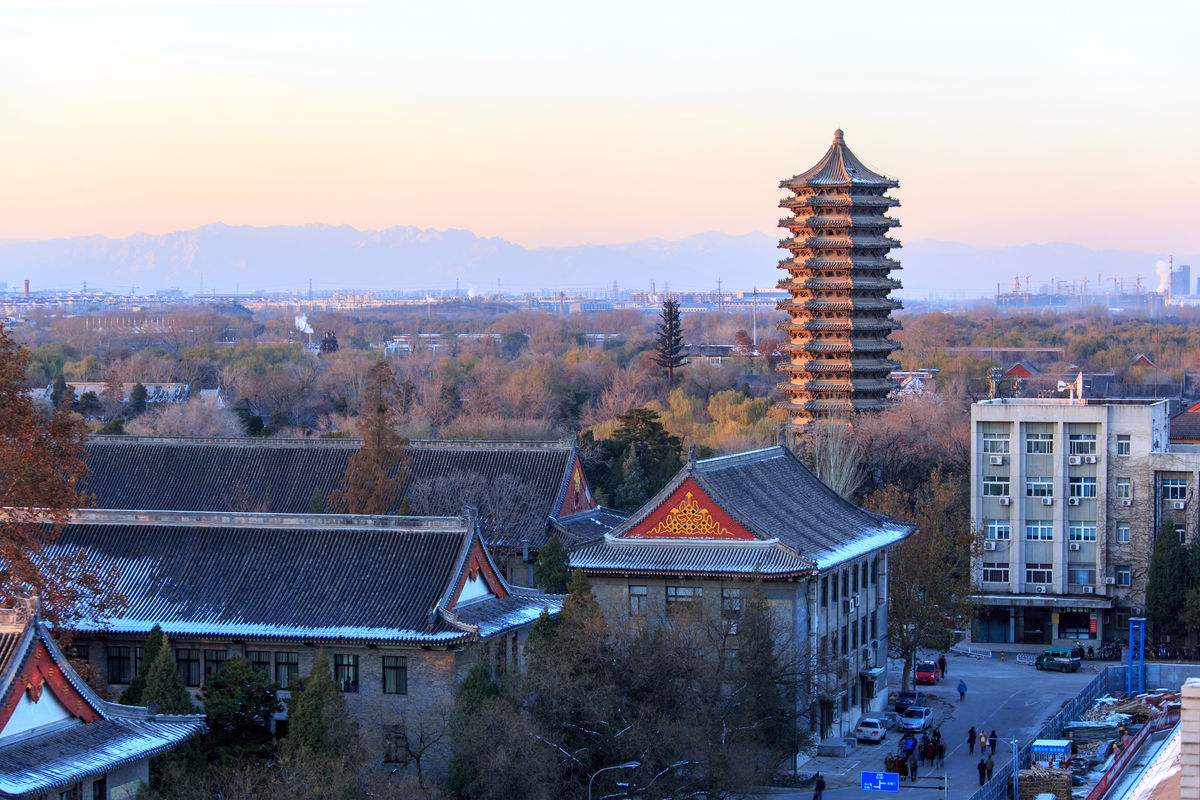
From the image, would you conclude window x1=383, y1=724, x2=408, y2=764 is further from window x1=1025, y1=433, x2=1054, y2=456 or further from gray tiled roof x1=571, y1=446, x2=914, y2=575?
window x1=1025, y1=433, x2=1054, y2=456

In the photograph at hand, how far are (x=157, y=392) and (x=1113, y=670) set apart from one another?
6253 cm

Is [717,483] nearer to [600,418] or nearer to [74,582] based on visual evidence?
[74,582]

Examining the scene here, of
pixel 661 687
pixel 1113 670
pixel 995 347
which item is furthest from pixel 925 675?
pixel 995 347

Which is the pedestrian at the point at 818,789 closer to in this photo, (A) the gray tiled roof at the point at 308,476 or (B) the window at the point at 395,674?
(B) the window at the point at 395,674

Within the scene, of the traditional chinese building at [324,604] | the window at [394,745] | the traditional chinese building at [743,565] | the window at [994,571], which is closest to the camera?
the window at [394,745]

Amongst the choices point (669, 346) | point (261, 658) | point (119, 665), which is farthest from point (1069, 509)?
point (669, 346)

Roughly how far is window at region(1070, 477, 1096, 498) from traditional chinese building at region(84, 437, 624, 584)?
592 inches

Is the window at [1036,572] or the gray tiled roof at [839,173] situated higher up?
A: the gray tiled roof at [839,173]

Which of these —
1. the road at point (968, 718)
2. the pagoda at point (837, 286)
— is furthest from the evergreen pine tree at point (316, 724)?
the pagoda at point (837, 286)

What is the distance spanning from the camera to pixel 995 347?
173750mm

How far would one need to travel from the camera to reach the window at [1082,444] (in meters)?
58.9

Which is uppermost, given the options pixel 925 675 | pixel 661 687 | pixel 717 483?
pixel 717 483

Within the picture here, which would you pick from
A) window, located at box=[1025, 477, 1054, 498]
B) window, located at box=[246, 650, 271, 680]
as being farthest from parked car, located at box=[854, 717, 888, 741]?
window, located at box=[1025, 477, 1054, 498]

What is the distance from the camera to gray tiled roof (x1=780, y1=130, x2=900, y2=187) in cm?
7706
